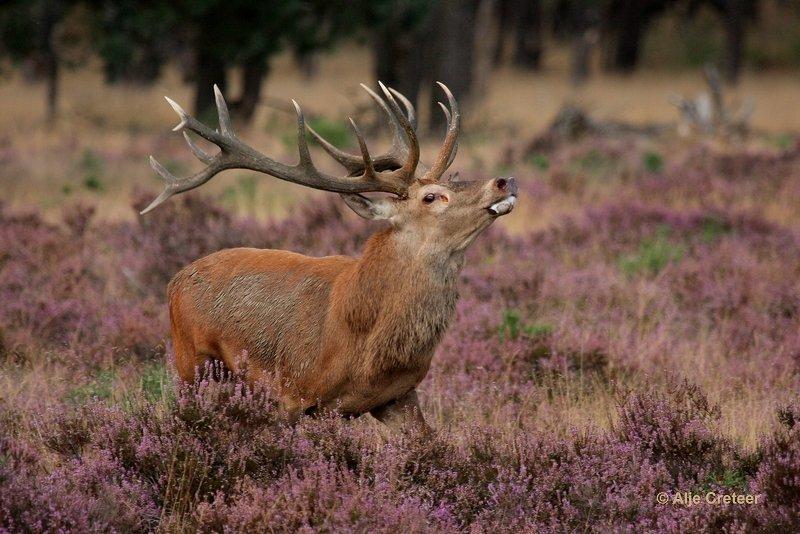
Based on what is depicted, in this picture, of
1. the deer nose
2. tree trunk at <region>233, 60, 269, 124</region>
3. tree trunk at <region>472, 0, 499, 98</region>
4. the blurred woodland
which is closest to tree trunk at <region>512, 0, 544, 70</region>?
the blurred woodland

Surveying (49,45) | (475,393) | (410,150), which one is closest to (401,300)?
(410,150)

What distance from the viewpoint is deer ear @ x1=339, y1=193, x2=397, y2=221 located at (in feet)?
17.7

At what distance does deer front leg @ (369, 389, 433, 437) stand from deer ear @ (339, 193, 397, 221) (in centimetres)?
87

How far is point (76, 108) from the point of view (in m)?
23.4

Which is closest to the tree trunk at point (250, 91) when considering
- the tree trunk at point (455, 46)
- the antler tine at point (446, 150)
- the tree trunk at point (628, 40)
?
the tree trunk at point (455, 46)

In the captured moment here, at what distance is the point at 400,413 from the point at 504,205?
111cm

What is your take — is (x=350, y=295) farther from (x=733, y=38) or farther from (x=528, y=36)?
(x=528, y=36)

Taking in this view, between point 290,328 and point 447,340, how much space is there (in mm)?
1935

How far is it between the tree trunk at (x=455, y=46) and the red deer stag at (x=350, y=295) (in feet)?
53.9

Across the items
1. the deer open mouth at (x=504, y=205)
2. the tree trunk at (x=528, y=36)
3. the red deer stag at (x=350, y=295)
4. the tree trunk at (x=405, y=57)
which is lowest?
the tree trunk at (x=528, y=36)

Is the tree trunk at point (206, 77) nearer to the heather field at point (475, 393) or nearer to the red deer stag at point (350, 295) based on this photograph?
the heather field at point (475, 393)

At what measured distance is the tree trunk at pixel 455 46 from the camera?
71.4 ft

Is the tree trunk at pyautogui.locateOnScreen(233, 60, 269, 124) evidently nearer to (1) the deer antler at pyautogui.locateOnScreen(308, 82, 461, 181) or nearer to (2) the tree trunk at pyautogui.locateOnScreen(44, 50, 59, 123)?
(2) the tree trunk at pyautogui.locateOnScreen(44, 50, 59, 123)

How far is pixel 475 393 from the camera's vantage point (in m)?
6.13
